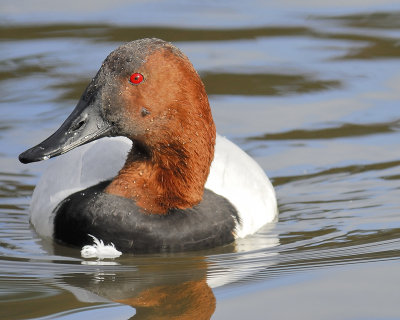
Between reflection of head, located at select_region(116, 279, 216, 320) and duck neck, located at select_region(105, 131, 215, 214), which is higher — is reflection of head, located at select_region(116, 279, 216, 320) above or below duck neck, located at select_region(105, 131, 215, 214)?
below

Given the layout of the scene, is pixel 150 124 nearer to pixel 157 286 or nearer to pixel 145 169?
pixel 145 169

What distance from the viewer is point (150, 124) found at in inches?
224

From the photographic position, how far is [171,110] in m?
5.70

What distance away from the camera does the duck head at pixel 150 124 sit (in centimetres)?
557

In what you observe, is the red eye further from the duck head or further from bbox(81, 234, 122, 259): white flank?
bbox(81, 234, 122, 259): white flank

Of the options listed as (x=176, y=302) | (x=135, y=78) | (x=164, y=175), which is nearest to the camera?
(x=176, y=302)

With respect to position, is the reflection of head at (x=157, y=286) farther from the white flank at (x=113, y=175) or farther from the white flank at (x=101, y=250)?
the white flank at (x=113, y=175)

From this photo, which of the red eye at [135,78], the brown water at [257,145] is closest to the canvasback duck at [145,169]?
the red eye at [135,78]

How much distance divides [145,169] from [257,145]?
2.24 meters

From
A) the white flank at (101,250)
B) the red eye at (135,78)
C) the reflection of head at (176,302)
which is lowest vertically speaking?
the reflection of head at (176,302)

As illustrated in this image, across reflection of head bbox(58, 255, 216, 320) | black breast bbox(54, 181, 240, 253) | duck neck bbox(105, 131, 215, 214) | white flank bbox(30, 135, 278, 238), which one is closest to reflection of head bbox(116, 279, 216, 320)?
reflection of head bbox(58, 255, 216, 320)

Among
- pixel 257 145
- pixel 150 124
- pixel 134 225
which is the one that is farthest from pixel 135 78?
pixel 257 145

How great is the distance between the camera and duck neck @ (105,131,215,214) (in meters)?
5.85

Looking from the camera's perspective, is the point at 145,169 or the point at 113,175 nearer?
the point at 145,169
